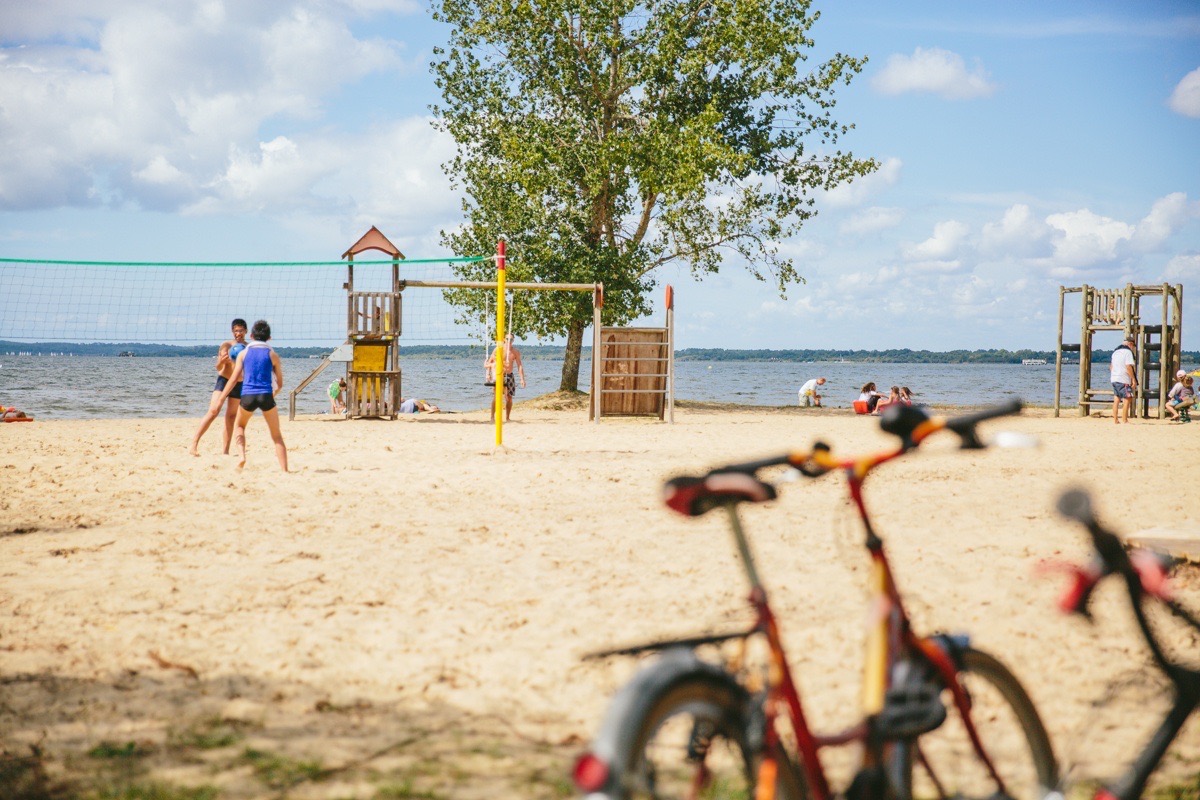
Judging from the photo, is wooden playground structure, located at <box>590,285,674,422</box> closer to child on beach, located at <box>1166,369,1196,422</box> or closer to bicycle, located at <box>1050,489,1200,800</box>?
child on beach, located at <box>1166,369,1196,422</box>

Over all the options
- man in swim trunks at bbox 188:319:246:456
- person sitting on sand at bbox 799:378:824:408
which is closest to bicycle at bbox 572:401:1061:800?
man in swim trunks at bbox 188:319:246:456

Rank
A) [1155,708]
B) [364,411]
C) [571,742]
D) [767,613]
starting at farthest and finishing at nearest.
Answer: [364,411] → [1155,708] → [571,742] → [767,613]

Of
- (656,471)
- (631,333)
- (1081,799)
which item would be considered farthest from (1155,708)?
(631,333)

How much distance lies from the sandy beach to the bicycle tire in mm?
570

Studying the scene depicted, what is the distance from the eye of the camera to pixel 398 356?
757 inches

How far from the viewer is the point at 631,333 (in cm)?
1972

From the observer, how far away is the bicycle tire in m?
1.86

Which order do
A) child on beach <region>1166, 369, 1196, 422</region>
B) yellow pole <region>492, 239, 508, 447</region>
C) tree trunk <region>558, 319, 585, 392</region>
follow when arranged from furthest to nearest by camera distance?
tree trunk <region>558, 319, 585, 392</region> → child on beach <region>1166, 369, 1196, 422</region> → yellow pole <region>492, 239, 508, 447</region>

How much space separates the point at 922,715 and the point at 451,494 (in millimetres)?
7120

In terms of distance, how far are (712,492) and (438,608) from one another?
3.49 meters

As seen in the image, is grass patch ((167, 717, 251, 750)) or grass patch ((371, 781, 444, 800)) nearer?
grass patch ((371, 781, 444, 800))

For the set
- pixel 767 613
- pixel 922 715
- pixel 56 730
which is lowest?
pixel 56 730

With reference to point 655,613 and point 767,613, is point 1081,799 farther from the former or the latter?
point 655,613

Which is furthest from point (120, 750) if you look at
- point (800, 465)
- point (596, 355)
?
point (596, 355)
